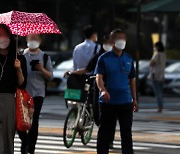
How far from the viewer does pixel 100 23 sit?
5669 centimetres

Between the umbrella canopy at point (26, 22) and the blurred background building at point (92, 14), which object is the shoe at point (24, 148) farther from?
the blurred background building at point (92, 14)

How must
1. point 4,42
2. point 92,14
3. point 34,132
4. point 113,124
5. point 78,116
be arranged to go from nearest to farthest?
point 4,42 → point 113,124 → point 34,132 → point 78,116 → point 92,14

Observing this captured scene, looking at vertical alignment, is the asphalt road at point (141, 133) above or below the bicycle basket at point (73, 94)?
below

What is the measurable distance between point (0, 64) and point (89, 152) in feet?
13.2

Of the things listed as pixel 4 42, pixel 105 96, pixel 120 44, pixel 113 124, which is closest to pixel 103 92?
pixel 105 96

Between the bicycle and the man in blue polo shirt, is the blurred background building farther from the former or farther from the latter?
the man in blue polo shirt

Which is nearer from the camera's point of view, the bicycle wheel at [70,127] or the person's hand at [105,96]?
the person's hand at [105,96]

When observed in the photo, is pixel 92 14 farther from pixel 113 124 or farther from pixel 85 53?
pixel 113 124

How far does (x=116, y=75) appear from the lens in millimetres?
11336

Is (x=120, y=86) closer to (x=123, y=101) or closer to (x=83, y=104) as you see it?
(x=123, y=101)

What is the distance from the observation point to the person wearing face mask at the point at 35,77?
12.7m

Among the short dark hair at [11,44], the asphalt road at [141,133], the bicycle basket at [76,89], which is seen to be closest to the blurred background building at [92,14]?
the asphalt road at [141,133]

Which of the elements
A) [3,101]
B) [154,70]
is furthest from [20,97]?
[154,70]

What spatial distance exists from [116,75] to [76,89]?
10.9 ft
